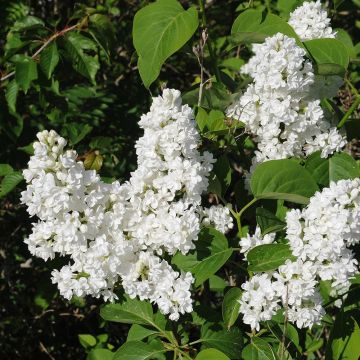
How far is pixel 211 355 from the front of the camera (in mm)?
1415

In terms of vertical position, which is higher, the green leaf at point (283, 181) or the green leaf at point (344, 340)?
the green leaf at point (283, 181)

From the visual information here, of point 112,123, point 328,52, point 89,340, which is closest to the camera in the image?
point 328,52

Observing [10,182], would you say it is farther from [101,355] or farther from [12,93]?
[101,355]

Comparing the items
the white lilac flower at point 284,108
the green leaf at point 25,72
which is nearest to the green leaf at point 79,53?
the green leaf at point 25,72

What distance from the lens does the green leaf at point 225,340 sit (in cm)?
148

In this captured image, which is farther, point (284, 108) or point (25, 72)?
point (25, 72)

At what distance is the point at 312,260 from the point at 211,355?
12.9 inches

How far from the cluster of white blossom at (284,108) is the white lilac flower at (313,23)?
0.18 m

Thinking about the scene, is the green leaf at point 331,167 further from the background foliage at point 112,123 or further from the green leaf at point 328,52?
the green leaf at point 328,52

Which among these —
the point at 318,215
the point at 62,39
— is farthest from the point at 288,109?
the point at 62,39

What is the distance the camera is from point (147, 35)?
4.97 feet

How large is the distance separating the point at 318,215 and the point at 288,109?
30cm

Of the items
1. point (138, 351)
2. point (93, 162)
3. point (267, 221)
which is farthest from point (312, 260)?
point (93, 162)

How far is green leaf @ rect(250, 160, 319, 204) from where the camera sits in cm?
145
